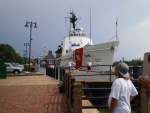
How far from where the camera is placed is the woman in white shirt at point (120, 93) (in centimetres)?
422

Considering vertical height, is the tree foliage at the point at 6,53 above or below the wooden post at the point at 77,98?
above

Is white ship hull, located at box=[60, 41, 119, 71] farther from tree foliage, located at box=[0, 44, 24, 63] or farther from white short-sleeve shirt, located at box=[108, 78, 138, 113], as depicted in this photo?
tree foliage, located at box=[0, 44, 24, 63]

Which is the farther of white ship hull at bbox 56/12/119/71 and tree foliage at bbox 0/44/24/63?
tree foliage at bbox 0/44/24/63

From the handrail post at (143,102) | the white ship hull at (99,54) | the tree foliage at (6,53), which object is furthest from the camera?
the tree foliage at (6,53)

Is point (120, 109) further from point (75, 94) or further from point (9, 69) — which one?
point (9, 69)

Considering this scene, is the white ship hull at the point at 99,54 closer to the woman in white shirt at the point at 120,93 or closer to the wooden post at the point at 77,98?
the wooden post at the point at 77,98

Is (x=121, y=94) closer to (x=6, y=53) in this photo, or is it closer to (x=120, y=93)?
(x=120, y=93)

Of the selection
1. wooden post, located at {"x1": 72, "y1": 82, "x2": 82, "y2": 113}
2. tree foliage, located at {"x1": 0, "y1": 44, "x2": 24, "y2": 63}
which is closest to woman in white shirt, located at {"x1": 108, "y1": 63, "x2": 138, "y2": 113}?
wooden post, located at {"x1": 72, "y1": 82, "x2": 82, "y2": 113}

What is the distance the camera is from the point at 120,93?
4.28 meters

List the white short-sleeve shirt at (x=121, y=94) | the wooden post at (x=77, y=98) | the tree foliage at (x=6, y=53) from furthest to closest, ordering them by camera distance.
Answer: the tree foliage at (x=6, y=53)
the wooden post at (x=77, y=98)
the white short-sleeve shirt at (x=121, y=94)

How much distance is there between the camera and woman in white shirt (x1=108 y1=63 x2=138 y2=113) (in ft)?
13.9

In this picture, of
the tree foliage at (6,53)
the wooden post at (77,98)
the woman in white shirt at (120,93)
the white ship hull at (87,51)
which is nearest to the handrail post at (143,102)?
the wooden post at (77,98)

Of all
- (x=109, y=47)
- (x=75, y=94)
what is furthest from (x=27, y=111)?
(x=109, y=47)

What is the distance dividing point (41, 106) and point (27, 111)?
101 centimetres
